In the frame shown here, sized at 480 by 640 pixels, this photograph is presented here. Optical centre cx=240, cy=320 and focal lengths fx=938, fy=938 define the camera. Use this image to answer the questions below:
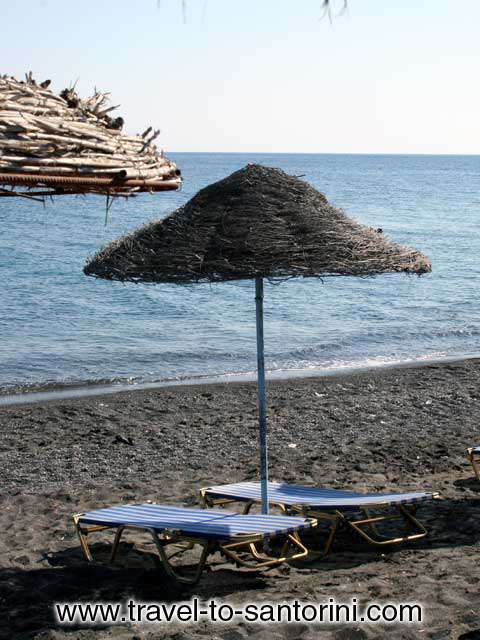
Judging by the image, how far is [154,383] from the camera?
1398cm

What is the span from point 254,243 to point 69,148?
1.88 metres

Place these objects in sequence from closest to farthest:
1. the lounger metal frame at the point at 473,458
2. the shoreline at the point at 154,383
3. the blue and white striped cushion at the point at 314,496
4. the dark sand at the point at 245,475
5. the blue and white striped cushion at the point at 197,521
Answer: the dark sand at the point at 245,475 < the blue and white striped cushion at the point at 197,521 < the blue and white striped cushion at the point at 314,496 < the lounger metal frame at the point at 473,458 < the shoreline at the point at 154,383

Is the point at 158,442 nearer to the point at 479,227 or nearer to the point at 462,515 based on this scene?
the point at 462,515

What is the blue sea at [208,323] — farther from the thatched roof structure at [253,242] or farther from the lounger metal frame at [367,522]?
the lounger metal frame at [367,522]

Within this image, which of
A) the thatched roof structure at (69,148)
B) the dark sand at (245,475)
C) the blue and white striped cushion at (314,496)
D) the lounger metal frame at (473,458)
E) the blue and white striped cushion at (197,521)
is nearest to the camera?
the thatched roof structure at (69,148)

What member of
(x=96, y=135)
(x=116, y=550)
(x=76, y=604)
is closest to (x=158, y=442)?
(x=116, y=550)

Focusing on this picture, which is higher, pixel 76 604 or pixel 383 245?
pixel 383 245

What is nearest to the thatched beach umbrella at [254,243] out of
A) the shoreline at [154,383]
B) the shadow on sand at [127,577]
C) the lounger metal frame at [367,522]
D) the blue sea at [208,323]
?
the lounger metal frame at [367,522]

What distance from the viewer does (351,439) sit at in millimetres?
9555

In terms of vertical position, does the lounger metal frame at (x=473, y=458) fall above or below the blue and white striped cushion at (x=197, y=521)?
below

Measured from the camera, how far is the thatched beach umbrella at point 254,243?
5223mm

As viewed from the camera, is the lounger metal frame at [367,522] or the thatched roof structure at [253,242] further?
the lounger metal frame at [367,522]

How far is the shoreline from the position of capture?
13008 mm

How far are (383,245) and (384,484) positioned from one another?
9.52 ft
